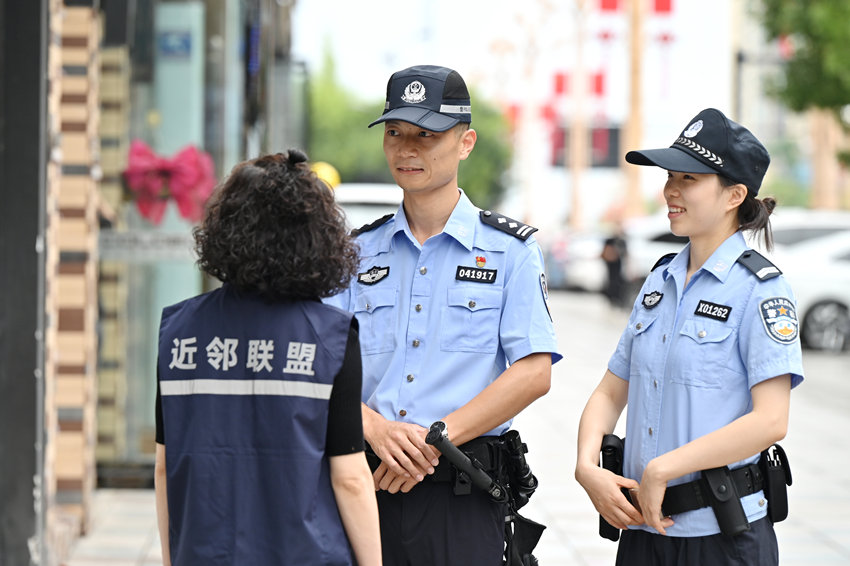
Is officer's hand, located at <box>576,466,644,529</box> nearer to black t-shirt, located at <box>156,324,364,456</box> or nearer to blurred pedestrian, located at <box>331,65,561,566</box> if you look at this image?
blurred pedestrian, located at <box>331,65,561,566</box>

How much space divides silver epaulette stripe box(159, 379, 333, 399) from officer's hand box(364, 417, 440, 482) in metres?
0.53

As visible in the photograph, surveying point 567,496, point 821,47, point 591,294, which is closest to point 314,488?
point 567,496

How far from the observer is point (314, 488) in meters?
2.35

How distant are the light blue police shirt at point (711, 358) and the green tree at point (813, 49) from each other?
52.2 feet

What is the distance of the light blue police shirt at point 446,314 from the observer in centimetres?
297

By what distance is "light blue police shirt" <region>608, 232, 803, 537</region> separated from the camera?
2705mm

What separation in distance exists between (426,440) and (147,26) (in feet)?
19.8

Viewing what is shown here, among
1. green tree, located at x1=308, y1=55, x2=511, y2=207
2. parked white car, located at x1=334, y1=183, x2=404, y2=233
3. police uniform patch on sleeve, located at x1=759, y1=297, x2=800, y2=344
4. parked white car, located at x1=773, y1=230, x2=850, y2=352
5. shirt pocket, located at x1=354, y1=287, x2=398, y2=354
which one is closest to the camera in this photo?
police uniform patch on sleeve, located at x1=759, y1=297, x2=800, y2=344

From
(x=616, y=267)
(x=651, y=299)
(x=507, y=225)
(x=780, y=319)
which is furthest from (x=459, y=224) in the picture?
(x=616, y=267)

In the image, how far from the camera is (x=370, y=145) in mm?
55906

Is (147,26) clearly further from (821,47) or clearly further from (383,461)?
(821,47)

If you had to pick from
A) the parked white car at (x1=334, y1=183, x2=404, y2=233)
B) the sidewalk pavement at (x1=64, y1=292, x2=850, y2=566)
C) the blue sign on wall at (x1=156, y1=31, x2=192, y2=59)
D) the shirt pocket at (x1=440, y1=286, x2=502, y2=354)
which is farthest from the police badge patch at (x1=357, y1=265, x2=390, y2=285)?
the blue sign on wall at (x1=156, y1=31, x2=192, y2=59)

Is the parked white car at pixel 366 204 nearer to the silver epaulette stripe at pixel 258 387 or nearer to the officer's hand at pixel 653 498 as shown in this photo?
the officer's hand at pixel 653 498

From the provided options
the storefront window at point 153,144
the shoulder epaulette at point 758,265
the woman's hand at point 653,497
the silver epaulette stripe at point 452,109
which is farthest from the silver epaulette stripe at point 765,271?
the storefront window at point 153,144
